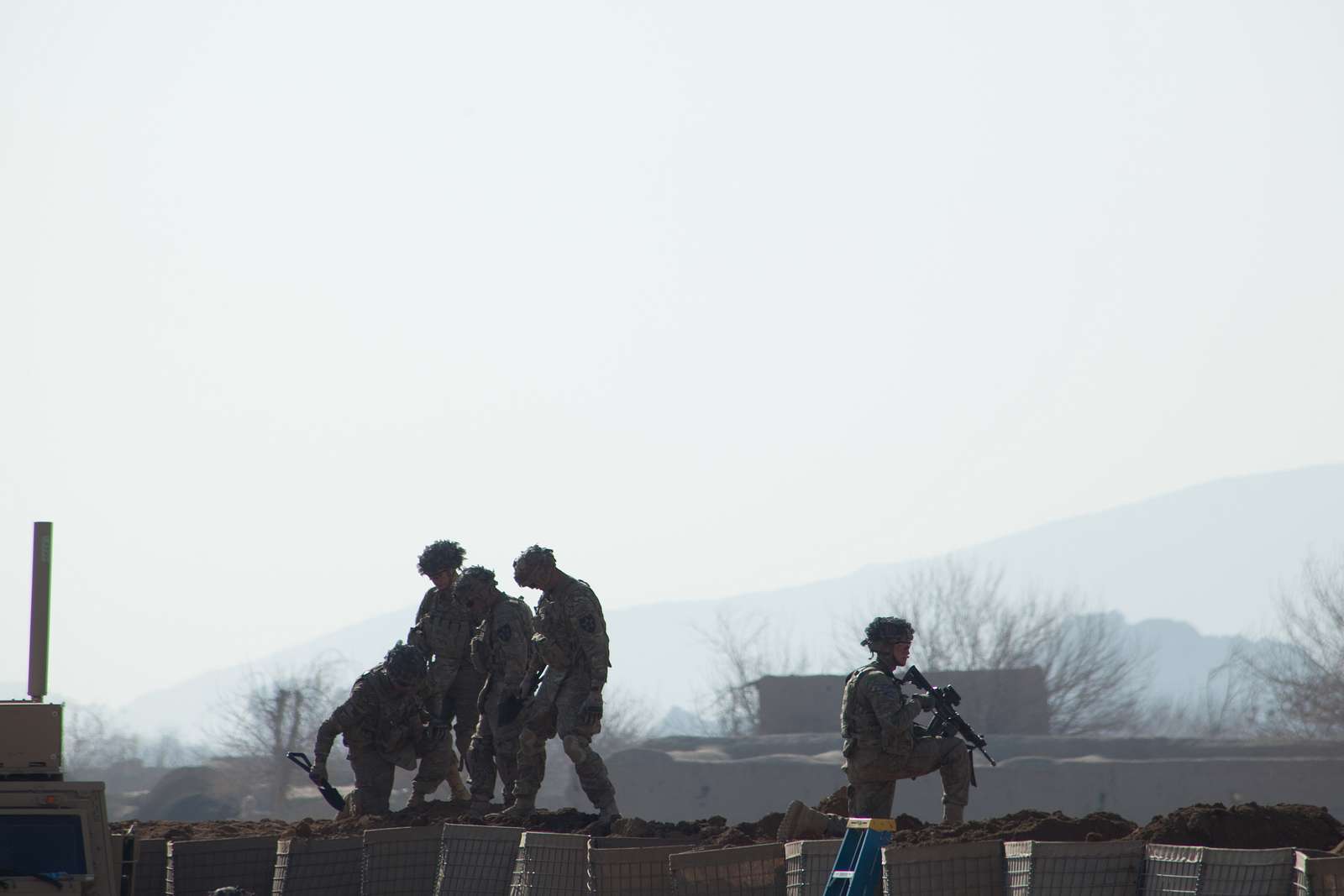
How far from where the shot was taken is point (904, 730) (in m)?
11.3

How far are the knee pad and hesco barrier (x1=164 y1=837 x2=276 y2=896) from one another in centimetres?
250

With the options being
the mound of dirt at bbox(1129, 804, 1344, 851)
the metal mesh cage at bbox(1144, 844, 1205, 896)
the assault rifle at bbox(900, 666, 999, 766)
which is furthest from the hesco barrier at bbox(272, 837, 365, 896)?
the metal mesh cage at bbox(1144, 844, 1205, 896)

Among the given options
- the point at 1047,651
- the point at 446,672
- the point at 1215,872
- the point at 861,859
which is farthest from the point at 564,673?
the point at 1047,651

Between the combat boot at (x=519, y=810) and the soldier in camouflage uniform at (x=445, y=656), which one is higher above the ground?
the soldier in camouflage uniform at (x=445, y=656)

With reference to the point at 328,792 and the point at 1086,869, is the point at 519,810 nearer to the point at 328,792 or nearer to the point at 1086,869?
the point at 328,792

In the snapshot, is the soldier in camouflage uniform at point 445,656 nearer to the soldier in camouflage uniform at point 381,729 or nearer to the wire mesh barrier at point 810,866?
the soldier in camouflage uniform at point 381,729

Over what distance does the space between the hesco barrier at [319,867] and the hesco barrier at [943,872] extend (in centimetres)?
373

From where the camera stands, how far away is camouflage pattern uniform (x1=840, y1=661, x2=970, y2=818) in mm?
11359

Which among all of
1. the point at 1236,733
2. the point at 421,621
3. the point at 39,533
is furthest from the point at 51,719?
the point at 1236,733

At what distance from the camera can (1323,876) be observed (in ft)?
25.2

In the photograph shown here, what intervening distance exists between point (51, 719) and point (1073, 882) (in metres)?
5.39

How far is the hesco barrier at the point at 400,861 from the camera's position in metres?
A: 11.1

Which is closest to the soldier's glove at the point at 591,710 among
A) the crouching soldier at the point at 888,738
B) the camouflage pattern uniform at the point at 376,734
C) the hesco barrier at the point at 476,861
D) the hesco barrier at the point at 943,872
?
the camouflage pattern uniform at the point at 376,734

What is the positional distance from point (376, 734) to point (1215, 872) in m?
8.11
